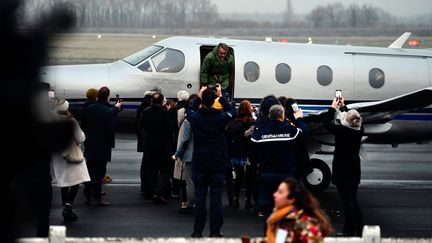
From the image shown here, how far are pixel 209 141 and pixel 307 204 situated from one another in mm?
4485

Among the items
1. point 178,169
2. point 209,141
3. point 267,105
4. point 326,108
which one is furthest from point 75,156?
point 326,108

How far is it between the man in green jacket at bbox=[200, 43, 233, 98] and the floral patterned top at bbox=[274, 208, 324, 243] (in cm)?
920

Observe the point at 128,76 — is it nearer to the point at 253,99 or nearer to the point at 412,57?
the point at 253,99

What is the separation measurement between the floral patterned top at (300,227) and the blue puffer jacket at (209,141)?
4.42m

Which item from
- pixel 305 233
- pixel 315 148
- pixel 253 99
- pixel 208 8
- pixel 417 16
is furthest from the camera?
pixel 208 8

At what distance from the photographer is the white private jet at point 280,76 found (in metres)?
16.1

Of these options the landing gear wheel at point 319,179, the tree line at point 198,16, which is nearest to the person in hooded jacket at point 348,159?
the landing gear wheel at point 319,179

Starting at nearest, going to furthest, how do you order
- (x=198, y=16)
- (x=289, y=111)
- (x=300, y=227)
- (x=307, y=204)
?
(x=300, y=227) < (x=307, y=204) < (x=289, y=111) < (x=198, y=16)

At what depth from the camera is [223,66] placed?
50.5ft

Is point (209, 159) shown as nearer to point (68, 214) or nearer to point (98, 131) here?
point (68, 214)

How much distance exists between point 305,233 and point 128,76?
10.6m

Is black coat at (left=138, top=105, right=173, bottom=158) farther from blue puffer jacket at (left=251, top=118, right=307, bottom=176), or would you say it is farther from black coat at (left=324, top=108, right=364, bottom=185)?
blue puffer jacket at (left=251, top=118, right=307, bottom=176)

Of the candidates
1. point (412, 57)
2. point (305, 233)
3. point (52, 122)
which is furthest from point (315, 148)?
point (52, 122)

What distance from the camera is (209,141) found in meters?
10.5
